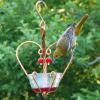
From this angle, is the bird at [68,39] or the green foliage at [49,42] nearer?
the bird at [68,39]

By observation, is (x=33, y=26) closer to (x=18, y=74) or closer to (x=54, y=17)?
(x=54, y=17)

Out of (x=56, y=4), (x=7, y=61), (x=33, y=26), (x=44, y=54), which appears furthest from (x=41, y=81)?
(x=56, y=4)

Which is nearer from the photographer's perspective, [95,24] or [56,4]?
[95,24]

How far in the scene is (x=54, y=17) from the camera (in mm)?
→ 4812

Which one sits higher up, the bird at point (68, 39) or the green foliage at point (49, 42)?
the bird at point (68, 39)

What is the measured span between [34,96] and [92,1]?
1216mm

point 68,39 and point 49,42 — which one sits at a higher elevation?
point 68,39

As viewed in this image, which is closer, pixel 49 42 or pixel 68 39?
pixel 68 39

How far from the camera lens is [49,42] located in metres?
4.28

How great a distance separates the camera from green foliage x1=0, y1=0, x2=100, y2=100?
4.45 metres

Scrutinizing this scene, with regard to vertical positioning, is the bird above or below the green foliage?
above

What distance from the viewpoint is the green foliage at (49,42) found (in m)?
4.45

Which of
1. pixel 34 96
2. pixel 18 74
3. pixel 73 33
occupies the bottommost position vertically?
pixel 34 96

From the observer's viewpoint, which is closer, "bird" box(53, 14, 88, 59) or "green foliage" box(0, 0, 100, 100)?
"bird" box(53, 14, 88, 59)
